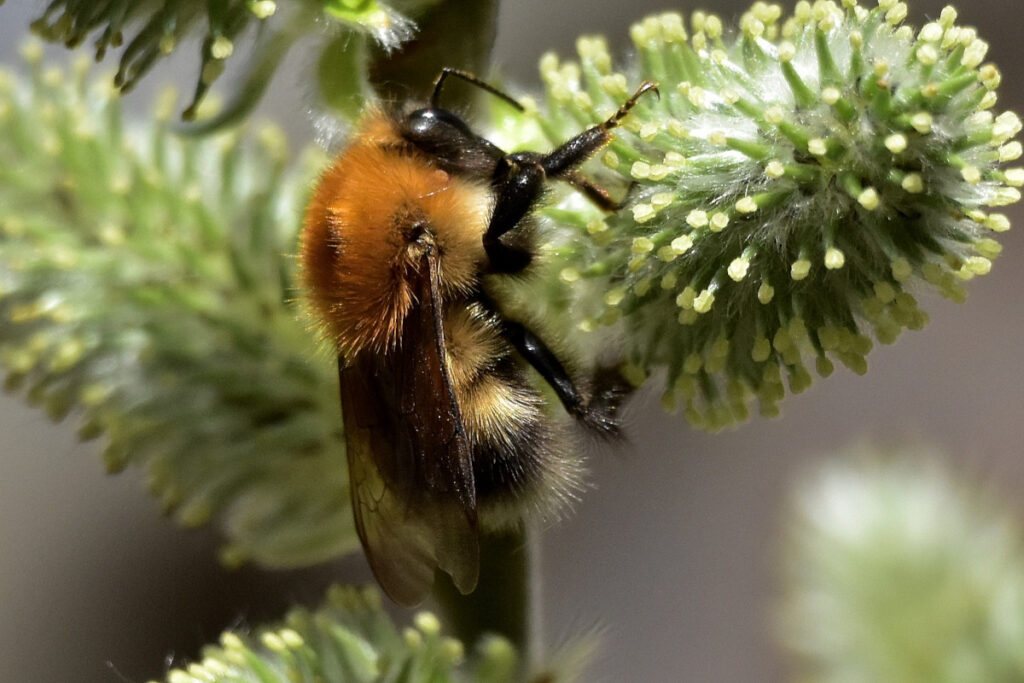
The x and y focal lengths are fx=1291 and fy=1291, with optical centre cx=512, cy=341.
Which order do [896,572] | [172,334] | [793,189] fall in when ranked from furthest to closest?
[896,572] < [172,334] < [793,189]

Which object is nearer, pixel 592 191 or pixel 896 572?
pixel 592 191

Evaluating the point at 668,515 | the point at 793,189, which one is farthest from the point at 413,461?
the point at 668,515

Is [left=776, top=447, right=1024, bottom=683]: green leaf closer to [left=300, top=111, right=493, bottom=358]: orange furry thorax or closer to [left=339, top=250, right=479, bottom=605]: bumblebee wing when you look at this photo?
[left=339, top=250, right=479, bottom=605]: bumblebee wing

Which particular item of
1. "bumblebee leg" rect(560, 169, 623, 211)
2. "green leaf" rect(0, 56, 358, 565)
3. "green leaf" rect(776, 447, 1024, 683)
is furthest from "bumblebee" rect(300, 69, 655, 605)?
"green leaf" rect(776, 447, 1024, 683)

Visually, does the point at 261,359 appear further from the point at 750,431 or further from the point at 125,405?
the point at 750,431

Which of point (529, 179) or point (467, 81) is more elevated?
point (467, 81)

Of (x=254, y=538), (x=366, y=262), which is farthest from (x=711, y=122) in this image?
(x=254, y=538)

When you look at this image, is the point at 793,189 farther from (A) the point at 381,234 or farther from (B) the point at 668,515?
(B) the point at 668,515

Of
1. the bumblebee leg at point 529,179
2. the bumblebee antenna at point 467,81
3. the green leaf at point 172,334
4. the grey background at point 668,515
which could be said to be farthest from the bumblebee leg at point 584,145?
the grey background at point 668,515
